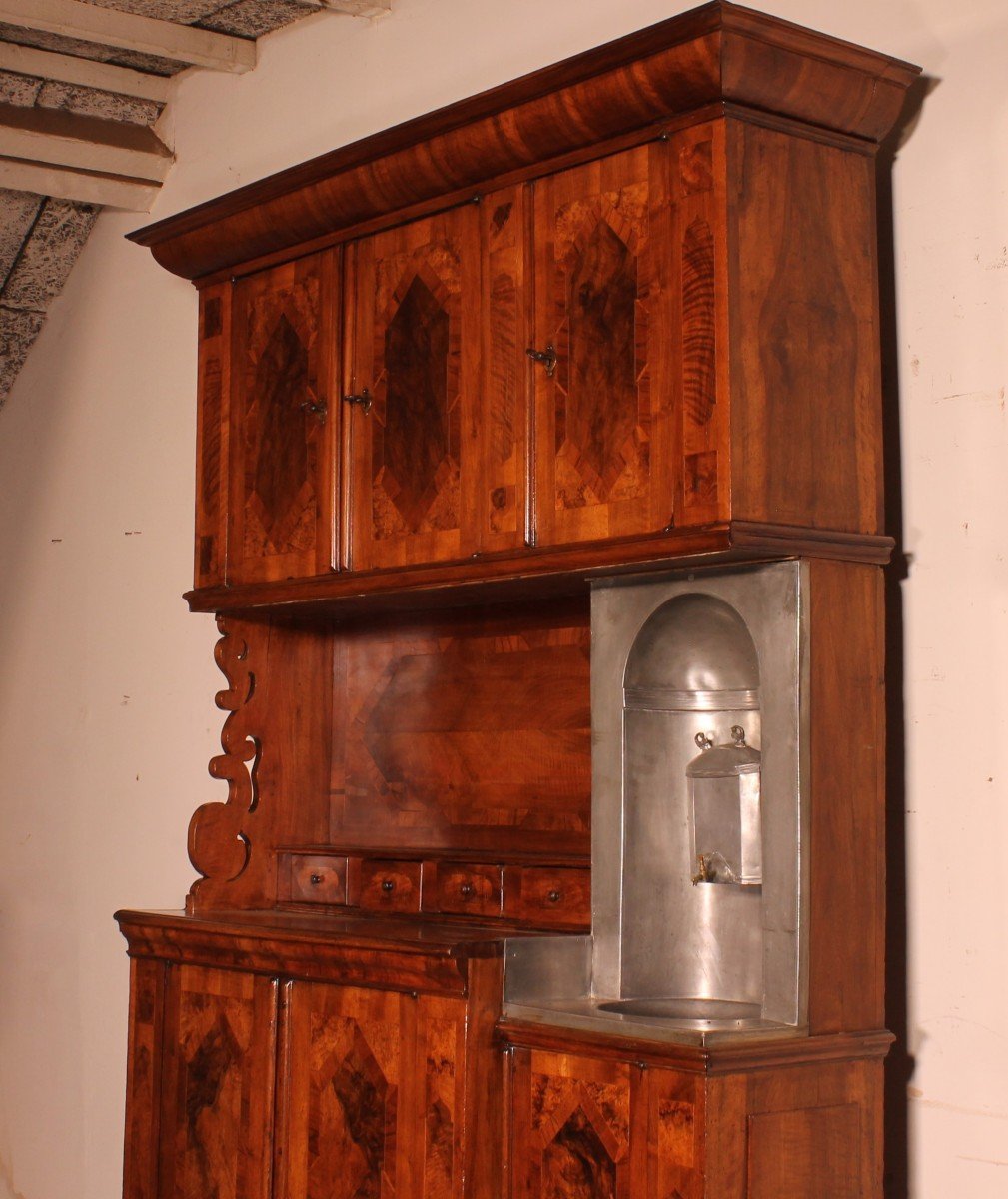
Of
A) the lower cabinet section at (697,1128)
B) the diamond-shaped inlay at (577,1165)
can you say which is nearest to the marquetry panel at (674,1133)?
the lower cabinet section at (697,1128)

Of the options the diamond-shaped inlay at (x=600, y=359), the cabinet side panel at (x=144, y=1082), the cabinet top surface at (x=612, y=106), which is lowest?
the cabinet side panel at (x=144, y=1082)

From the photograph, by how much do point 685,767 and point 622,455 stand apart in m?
0.69

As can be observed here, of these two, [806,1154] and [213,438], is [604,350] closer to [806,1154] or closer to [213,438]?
[213,438]

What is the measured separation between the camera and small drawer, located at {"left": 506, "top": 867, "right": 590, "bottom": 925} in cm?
372

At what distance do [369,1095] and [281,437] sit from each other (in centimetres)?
150

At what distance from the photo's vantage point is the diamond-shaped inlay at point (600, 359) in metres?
3.27

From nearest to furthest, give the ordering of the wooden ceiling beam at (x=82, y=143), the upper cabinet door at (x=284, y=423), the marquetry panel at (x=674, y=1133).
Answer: the marquetry panel at (x=674, y=1133) → the upper cabinet door at (x=284, y=423) → the wooden ceiling beam at (x=82, y=143)

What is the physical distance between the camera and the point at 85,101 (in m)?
5.25

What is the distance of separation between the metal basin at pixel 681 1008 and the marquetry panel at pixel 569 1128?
192mm

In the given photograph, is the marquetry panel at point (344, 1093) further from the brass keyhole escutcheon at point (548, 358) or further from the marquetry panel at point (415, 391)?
the brass keyhole escutcheon at point (548, 358)

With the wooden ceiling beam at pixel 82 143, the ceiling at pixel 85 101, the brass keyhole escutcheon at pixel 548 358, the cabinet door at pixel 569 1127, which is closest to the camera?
the cabinet door at pixel 569 1127

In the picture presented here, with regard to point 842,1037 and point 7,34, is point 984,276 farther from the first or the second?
point 7,34

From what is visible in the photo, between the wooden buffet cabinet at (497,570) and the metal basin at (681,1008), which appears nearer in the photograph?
the wooden buffet cabinet at (497,570)

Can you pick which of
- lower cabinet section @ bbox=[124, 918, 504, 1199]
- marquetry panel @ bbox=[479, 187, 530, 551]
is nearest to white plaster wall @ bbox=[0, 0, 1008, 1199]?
marquetry panel @ bbox=[479, 187, 530, 551]
